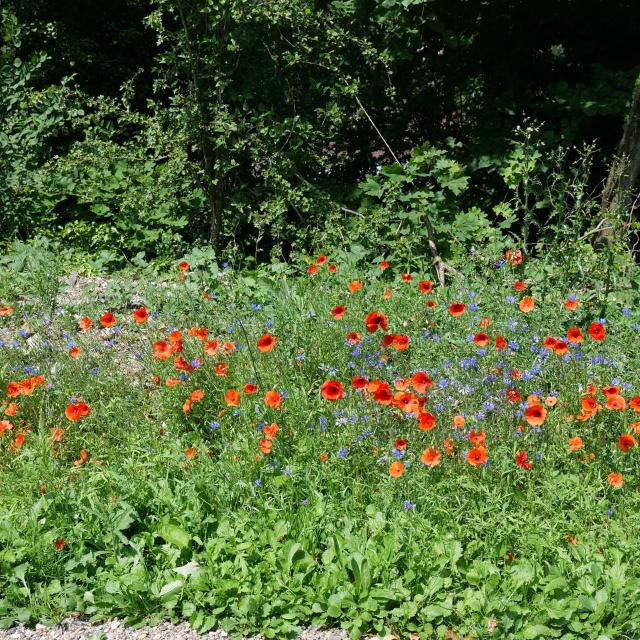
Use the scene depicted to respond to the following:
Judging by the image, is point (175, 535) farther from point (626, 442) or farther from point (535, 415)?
point (626, 442)

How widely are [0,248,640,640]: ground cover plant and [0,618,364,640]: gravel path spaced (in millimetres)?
42

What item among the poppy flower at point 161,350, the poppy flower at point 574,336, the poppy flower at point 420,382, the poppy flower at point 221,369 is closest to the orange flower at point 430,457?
the poppy flower at point 420,382

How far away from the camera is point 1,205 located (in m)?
6.81

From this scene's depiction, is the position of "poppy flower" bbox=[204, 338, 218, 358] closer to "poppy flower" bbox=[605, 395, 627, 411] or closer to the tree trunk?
"poppy flower" bbox=[605, 395, 627, 411]

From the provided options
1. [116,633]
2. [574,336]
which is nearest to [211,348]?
[116,633]

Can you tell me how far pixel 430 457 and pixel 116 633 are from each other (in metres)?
1.32

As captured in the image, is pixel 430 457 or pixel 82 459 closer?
pixel 430 457

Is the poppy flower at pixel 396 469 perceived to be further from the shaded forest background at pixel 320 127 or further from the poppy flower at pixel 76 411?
the shaded forest background at pixel 320 127

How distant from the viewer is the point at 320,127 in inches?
248

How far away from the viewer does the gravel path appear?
286cm

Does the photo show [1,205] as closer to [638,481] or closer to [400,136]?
[400,136]

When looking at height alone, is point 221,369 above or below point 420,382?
below

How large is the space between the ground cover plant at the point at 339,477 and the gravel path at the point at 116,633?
0.04 meters

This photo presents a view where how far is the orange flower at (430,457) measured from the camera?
3.12 meters
